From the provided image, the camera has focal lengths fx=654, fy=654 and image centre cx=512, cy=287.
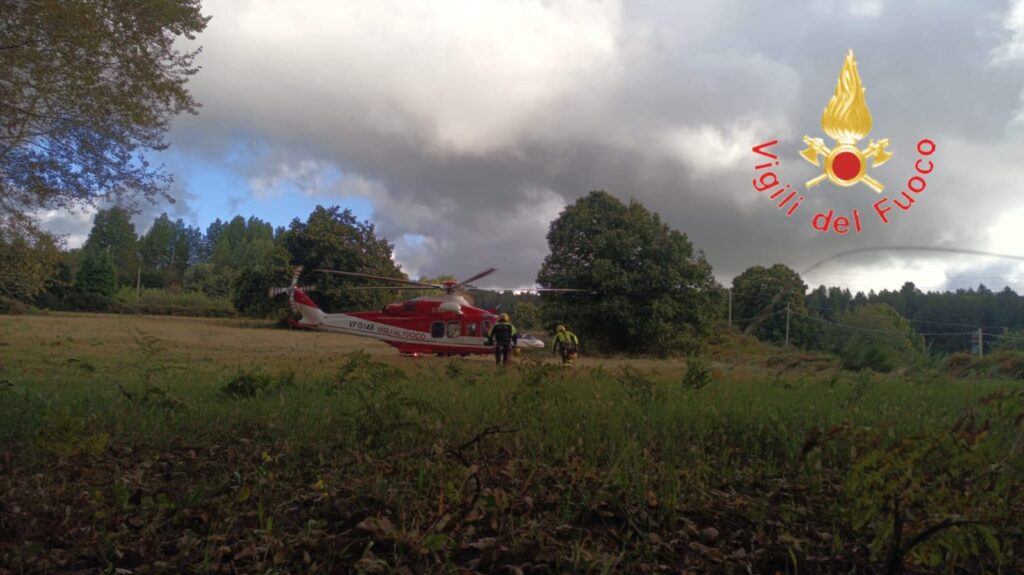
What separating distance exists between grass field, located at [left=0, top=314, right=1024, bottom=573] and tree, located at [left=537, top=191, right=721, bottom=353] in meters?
23.7

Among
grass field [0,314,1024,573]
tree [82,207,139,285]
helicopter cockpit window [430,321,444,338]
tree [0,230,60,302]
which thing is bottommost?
grass field [0,314,1024,573]

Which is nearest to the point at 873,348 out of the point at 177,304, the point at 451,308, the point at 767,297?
the point at 767,297

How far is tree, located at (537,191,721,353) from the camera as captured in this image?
29.5m

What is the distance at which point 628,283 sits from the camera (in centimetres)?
2930

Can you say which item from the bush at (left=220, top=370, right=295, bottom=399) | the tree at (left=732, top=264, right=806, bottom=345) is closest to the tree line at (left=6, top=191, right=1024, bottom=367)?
the tree at (left=732, top=264, right=806, bottom=345)

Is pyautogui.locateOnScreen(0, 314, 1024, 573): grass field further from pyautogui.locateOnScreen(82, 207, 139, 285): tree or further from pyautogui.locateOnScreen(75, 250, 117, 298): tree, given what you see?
pyautogui.locateOnScreen(75, 250, 117, 298): tree

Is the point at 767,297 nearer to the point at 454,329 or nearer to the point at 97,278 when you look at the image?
the point at 454,329

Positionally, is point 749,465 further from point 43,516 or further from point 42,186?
point 42,186

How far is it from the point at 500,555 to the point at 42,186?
8621 millimetres

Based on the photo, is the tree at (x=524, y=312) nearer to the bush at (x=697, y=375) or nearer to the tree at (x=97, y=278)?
A: the tree at (x=97, y=278)

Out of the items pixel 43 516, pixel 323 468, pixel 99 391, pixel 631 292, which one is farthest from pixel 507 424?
pixel 631 292

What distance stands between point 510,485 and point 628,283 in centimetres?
2643

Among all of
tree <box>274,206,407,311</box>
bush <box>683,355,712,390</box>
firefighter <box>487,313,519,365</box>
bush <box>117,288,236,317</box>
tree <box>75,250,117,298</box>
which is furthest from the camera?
bush <box>117,288,236,317</box>

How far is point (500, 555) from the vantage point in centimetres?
257
